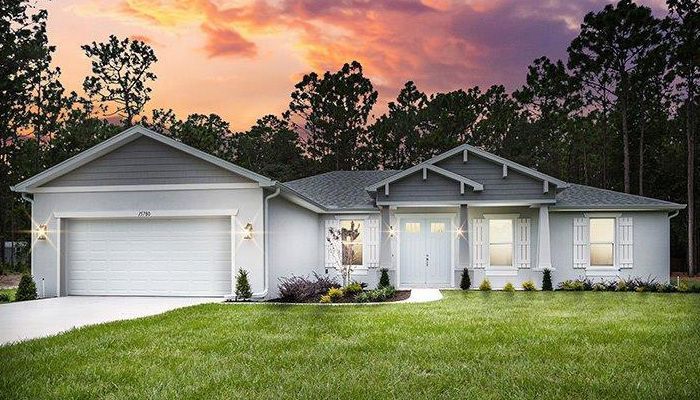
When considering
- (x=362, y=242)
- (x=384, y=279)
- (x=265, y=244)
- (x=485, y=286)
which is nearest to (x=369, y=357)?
(x=265, y=244)

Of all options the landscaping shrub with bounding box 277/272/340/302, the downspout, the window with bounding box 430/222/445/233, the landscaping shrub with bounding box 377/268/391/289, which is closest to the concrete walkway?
the landscaping shrub with bounding box 377/268/391/289

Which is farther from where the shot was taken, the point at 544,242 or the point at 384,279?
the point at 544,242

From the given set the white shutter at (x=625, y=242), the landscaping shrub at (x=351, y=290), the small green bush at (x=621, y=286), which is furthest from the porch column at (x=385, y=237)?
the white shutter at (x=625, y=242)

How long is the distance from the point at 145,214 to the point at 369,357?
10.3 metres

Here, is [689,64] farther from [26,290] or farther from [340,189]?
[26,290]

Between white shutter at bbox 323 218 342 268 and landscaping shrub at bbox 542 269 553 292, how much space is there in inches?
243

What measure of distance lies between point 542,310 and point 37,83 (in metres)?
30.8

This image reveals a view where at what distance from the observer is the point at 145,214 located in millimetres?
16922

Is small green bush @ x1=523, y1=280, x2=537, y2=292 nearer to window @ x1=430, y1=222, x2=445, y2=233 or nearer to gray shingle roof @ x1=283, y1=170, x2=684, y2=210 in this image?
gray shingle roof @ x1=283, y1=170, x2=684, y2=210

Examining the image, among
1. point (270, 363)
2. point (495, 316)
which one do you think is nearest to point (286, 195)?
point (495, 316)

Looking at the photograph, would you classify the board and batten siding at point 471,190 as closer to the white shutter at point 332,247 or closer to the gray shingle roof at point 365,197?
the gray shingle roof at point 365,197

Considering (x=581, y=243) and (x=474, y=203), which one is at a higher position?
(x=474, y=203)

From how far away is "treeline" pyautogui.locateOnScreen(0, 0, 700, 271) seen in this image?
30516 millimetres

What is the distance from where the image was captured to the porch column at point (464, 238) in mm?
19766
